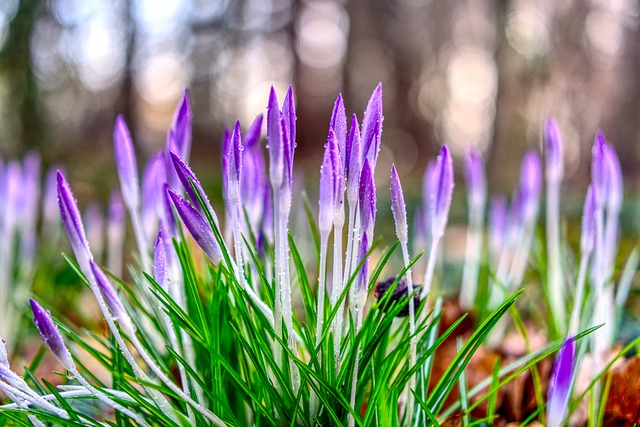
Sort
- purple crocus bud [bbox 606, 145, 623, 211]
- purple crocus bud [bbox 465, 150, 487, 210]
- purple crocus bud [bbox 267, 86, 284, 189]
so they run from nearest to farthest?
1. purple crocus bud [bbox 267, 86, 284, 189]
2. purple crocus bud [bbox 606, 145, 623, 211]
3. purple crocus bud [bbox 465, 150, 487, 210]

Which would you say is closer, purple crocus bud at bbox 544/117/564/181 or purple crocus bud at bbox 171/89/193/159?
purple crocus bud at bbox 171/89/193/159

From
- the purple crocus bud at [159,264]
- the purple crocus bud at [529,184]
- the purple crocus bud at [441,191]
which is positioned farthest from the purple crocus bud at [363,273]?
the purple crocus bud at [529,184]

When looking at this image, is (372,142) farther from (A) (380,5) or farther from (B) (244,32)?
(B) (244,32)

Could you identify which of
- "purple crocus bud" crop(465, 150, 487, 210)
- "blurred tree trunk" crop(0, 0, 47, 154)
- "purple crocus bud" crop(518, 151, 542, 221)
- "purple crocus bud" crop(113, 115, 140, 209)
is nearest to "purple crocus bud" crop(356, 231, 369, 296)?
"purple crocus bud" crop(113, 115, 140, 209)

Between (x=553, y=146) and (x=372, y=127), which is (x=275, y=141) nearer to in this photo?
(x=372, y=127)

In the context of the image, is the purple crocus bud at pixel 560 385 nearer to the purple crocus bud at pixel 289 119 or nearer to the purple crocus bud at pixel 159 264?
the purple crocus bud at pixel 289 119

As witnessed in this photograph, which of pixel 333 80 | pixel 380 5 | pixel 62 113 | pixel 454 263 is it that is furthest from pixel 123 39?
pixel 333 80

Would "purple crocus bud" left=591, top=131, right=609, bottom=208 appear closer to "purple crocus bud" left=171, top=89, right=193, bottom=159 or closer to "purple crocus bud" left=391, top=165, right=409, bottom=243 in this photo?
"purple crocus bud" left=391, top=165, right=409, bottom=243
